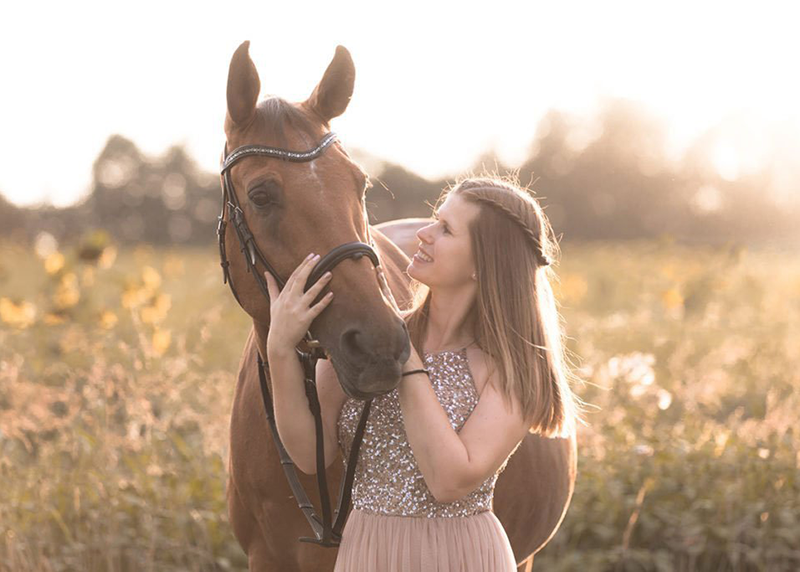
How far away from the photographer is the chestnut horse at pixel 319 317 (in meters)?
1.85

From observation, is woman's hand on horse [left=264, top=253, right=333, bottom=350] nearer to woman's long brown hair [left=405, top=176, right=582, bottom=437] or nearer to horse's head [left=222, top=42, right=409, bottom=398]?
horse's head [left=222, top=42, right=409, bottom=398]

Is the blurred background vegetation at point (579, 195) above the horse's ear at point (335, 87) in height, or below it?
above

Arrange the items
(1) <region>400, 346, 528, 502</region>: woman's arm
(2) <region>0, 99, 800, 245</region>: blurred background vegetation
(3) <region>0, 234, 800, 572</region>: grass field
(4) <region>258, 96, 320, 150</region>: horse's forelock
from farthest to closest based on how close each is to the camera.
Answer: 1. (2) <region>0, 99, 800, 245</region>: blurred background vegetation
2. (3) <region>0, 234, 800, 572</region>: grass field
3. (4) <region>258, 96, 320, 150</region>: horse's forelock
4. (1) <region>400, 346, 528, 502</region>: woman's arm

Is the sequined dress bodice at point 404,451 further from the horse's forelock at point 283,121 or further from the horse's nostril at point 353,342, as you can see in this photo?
the horse's forelock at point 283,121

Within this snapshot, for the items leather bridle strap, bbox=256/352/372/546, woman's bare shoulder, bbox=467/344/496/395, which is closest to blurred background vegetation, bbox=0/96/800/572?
woman's bare shoulder, bbox=467/344/496/395

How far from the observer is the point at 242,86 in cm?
219

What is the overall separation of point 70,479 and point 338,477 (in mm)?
2078

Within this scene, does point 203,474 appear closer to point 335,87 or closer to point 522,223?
point 335,87

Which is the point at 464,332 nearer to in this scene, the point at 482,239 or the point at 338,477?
the point at 482,239

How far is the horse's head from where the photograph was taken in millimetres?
1822

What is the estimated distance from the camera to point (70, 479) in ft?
13.1

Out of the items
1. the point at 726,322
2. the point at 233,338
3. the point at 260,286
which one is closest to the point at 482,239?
the point at 260,286

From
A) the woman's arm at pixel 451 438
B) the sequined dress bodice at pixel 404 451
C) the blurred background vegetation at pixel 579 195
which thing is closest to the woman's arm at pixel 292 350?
the sequined dress bodice at pixel 404 451

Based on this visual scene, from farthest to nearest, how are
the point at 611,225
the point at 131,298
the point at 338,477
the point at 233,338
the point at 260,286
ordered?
1. the point at 611,225
2. the point at 233,338
3. the point at 131,298
4. the point at 338,477
5. the point at 260,286
